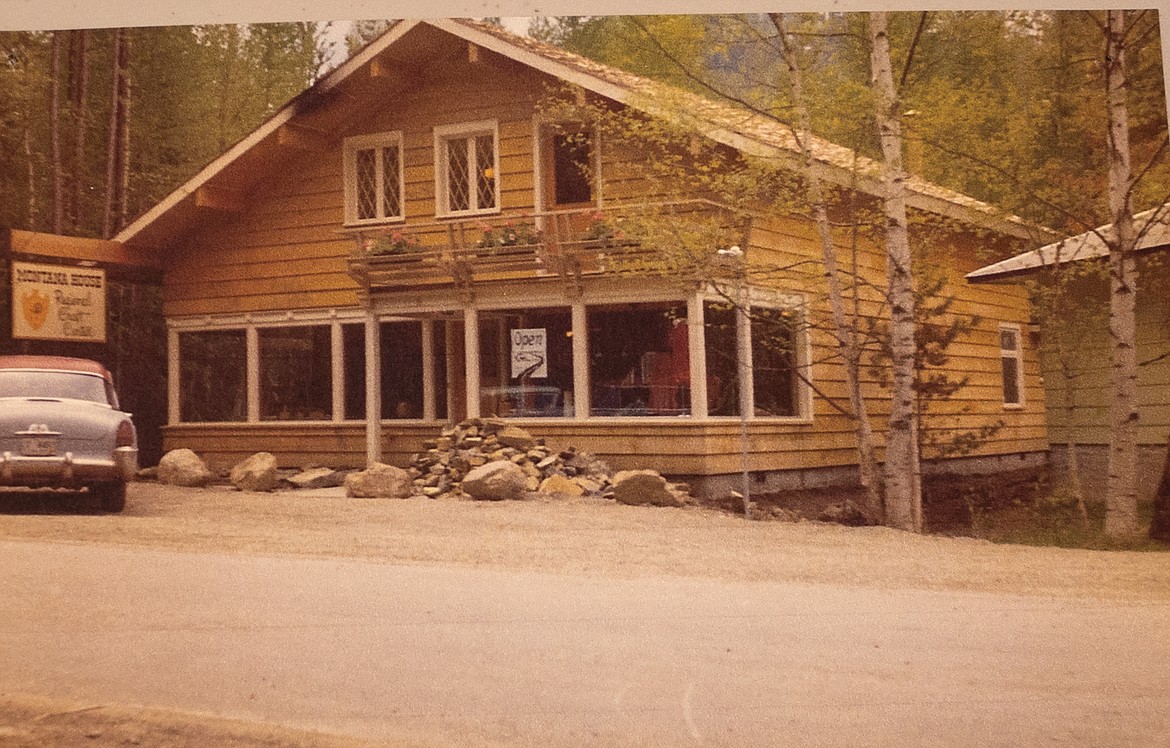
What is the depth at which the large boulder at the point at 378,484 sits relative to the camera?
4617 millimetres

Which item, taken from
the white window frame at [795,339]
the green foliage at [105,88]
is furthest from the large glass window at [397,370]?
the white window frame at [795,339]

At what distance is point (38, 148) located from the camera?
423cm

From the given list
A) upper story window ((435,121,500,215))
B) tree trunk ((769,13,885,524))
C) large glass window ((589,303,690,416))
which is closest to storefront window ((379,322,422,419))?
upper story window ((435,121,500,215))

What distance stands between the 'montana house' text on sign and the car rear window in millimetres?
160

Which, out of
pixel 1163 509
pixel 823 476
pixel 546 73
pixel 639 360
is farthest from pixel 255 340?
pixel 1163 509

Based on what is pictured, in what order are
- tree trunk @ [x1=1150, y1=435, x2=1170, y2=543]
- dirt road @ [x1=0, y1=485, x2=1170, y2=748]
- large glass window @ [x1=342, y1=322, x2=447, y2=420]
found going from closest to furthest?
1. dirt road @ [x1=0, y1=485, x2=1170, y2=748]
2. tree trunk @ [x1=1150, y1=435, x2=1170, y2=543]
3. large glass window @ [x1=342, y1=322, x2=447, y2=420]

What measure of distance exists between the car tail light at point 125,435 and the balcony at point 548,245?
1.36 meters

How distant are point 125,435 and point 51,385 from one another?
13.4 inches

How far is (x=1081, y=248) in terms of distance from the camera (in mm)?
4340

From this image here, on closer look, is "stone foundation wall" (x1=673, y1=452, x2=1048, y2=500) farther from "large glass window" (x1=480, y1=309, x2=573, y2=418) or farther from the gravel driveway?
"large glass window" (x1=480, y1=309, x2=573, y2=418)

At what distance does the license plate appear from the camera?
3943mm

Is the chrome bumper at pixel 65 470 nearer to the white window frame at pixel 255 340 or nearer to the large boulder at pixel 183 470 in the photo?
the large boulder at pixel 183 470

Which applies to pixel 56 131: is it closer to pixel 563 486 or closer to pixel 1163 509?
pixel 563 486

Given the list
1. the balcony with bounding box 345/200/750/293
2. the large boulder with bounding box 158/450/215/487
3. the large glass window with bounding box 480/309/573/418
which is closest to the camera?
the large boulder with bounding box 158/450/215/487
